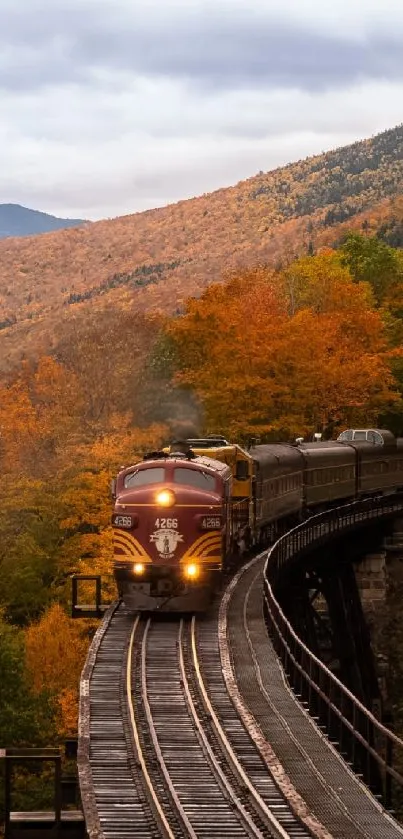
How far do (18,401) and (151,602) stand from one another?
176ft

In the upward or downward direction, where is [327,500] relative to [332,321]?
downward

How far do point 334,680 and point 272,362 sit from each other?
3605 cm

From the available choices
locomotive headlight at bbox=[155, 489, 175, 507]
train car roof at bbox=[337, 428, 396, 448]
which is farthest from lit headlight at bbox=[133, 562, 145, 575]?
train car roof at bbox=[337, 428, 396, 448]

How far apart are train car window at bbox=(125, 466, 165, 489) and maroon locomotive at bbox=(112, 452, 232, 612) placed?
0.60 feet

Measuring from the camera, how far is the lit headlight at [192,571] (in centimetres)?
2812

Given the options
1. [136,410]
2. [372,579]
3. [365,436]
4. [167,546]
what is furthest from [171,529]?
[136,410]

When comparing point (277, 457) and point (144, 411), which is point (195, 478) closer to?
point (277, 457)

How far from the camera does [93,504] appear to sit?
5369 centimetres

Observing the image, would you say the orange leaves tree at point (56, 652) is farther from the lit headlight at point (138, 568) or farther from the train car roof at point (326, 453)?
the lit headlight at point (138, 568)

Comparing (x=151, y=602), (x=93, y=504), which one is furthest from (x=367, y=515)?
(x=151, y=602)

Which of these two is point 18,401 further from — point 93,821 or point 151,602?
point 93,821

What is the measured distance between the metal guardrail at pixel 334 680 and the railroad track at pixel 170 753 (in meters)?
1.42

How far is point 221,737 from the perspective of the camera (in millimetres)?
19594

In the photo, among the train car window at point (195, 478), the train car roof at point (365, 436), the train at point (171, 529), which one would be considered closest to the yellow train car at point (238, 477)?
the train at point (171, 529)
